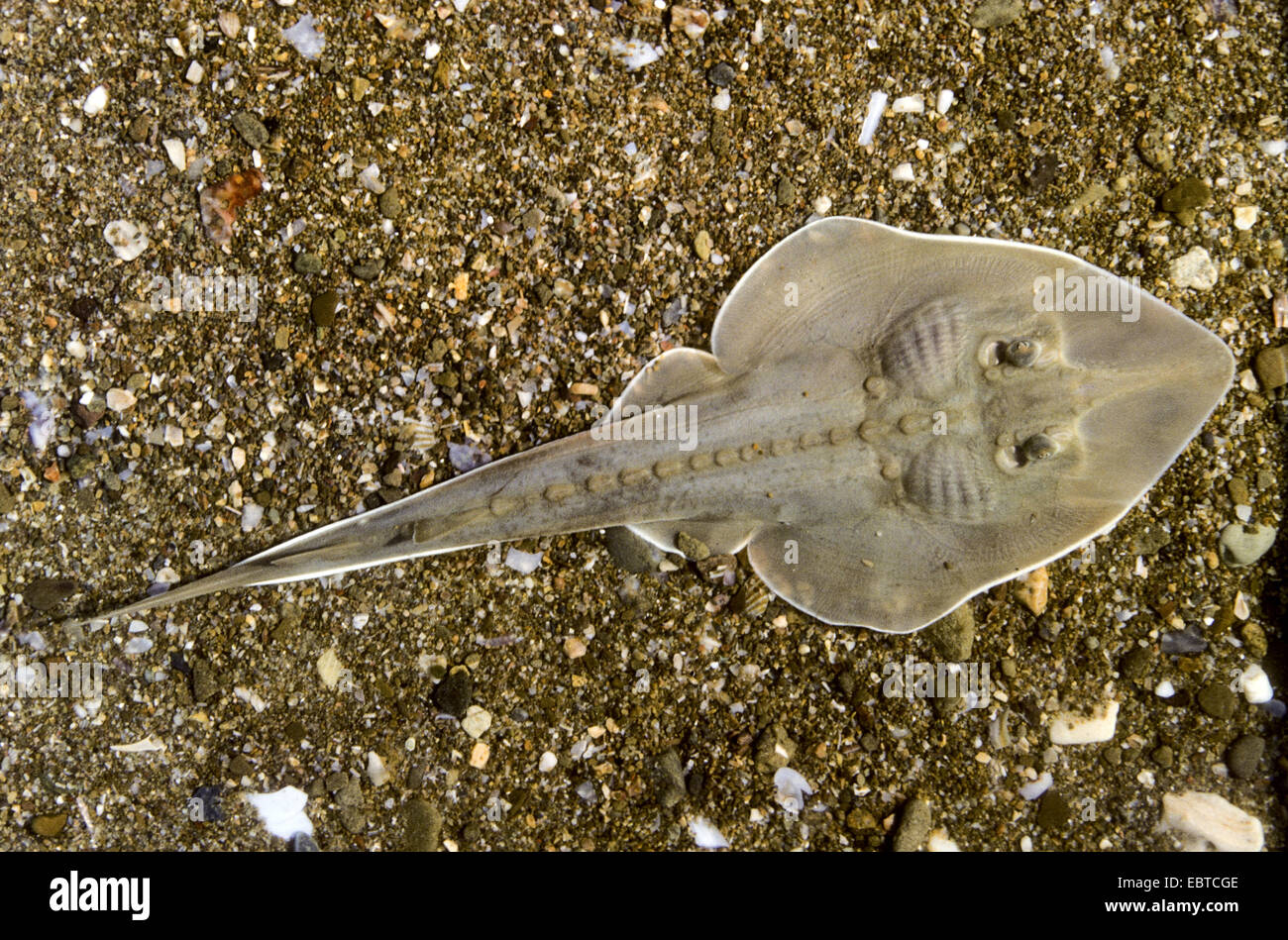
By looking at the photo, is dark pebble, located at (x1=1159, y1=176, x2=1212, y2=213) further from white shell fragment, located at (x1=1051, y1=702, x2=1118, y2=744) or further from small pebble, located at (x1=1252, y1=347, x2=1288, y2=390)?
white shell fragment, located at (x1=1051, y1=702, x2=1118, y2=744)

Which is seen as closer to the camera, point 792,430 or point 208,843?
point 792,430

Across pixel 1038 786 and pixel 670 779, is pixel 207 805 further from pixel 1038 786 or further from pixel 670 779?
pixel 1038 786

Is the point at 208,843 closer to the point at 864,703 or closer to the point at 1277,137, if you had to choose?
the point at 864,703

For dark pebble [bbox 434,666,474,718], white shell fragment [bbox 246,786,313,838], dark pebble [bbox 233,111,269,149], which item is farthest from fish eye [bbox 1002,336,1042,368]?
white shell fragment [bbox 246,786,313,838]

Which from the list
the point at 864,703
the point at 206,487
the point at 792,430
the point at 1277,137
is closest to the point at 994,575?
the point at 864,703

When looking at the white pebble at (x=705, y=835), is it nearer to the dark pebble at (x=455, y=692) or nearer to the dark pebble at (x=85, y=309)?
the dark pebble at (x=455, y=692)

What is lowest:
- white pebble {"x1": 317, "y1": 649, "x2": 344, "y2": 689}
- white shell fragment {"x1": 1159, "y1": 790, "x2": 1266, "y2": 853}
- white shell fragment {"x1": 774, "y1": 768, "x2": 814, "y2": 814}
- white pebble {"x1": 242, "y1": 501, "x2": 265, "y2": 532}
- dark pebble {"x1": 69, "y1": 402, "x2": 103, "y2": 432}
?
white shell fragment {"x1": 1159, "y1": 790, "x2": 1266, "y2": 853}

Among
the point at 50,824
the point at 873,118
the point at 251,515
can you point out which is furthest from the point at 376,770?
the point at 873,118
